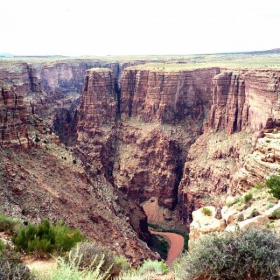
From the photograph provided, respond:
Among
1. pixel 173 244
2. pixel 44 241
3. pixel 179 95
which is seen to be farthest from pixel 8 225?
pixel 179 95

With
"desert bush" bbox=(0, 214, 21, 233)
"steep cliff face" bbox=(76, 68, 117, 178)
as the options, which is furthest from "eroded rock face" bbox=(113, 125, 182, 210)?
"desert bush" bbox=(0, 214, 21, 233)

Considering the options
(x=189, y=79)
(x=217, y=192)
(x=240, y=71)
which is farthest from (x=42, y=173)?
(x=189, y=79)

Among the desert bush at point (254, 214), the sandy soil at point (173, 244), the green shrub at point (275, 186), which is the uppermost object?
the green shrub at point (275, 186)

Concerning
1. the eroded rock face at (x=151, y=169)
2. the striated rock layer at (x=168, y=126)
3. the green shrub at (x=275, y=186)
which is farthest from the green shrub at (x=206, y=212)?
the eroded rock face at (x=151, y=169)

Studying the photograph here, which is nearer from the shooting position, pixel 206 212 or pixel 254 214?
pixel 254 214

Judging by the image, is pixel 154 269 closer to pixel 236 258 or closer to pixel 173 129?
pixel 236 258

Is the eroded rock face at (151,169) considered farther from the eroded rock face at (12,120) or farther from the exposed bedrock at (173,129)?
the eroded rock face at (12,120)
